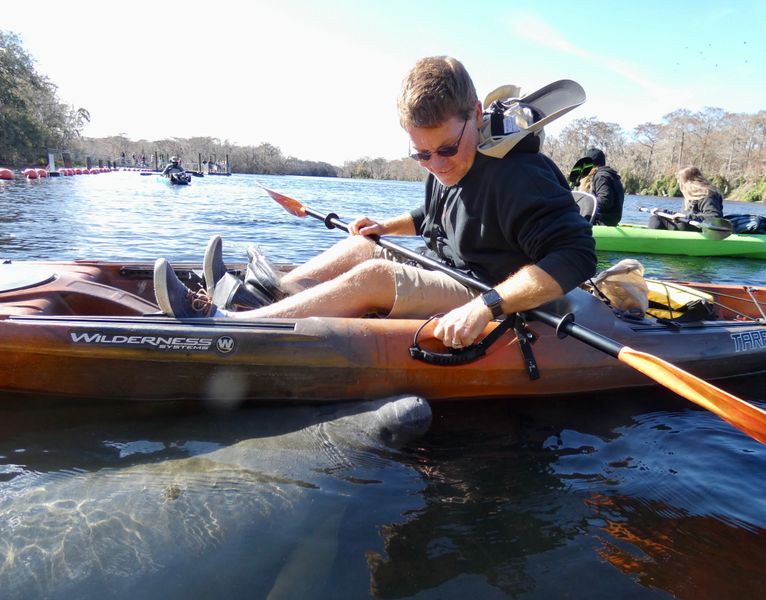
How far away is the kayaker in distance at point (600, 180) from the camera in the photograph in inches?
319

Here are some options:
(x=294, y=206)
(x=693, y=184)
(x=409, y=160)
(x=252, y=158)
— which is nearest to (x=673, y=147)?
(x=409, y=160)

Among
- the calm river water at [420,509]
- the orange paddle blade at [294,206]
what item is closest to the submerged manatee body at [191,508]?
the calm river water at [420,509]

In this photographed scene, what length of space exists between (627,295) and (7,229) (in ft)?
35.6

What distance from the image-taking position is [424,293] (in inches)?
121

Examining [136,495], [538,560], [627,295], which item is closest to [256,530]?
[136,495]

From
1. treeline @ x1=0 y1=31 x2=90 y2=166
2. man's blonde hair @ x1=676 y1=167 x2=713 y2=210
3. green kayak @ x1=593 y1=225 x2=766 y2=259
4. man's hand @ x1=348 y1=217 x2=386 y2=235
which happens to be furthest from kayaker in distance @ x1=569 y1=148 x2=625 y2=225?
treeline @ x1=0 y1=31 x2=90 y2=166

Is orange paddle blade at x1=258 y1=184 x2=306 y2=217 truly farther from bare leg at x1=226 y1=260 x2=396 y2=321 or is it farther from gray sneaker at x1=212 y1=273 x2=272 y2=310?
bare leg at x1=226 y1=260 x2=396 y2=321

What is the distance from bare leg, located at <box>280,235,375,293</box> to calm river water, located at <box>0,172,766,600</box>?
0.93 metres

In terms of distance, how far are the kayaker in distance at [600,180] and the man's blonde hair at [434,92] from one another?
20.0 ft

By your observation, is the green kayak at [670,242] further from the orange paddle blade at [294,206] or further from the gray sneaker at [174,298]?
the gray sneaker at [174,298]

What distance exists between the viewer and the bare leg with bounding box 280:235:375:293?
139 inches

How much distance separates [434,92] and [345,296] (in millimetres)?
1197

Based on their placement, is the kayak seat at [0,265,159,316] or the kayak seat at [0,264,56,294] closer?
the kayak seat at [0,265,159,316]

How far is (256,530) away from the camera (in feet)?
6.73
